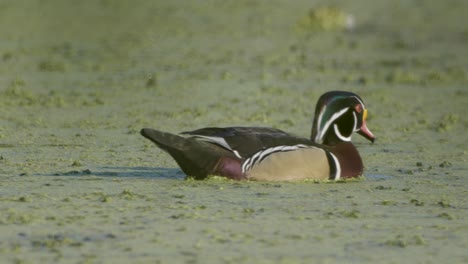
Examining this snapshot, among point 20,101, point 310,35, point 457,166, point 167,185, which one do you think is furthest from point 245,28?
point 167,185

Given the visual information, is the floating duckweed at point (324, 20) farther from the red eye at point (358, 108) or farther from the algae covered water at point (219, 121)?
the red eye at point (358, 108)

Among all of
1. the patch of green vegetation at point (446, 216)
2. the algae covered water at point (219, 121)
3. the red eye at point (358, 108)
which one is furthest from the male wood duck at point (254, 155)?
the patch of green vegetation at point (446, 216)

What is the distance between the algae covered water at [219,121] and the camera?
22.9 ft

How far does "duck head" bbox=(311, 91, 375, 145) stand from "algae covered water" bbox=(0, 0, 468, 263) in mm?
381

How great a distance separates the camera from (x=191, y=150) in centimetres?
888

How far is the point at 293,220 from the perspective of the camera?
25.0 feet

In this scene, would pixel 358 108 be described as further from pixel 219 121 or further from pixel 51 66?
pixel 51 66

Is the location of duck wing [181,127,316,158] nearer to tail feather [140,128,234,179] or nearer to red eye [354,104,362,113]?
tail feather [140,128,234,179]

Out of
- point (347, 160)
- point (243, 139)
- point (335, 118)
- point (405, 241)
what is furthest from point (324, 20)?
point (405, 241)

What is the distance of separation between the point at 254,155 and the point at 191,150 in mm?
433

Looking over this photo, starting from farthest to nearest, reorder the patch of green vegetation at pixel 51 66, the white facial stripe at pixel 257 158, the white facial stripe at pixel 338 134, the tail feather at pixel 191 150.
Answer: the patch of green vegetation at pixel 51 66, the white facial stripe at pixel 338 134, the white facial stripe at pixel 257 158, the tail feather at pixel 191 150

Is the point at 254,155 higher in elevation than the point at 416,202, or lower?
higher

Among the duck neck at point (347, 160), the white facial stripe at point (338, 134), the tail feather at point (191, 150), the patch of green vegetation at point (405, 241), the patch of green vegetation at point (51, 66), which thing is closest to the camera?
the patch of green vegetation at point (405, 241)

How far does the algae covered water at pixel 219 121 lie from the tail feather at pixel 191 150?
14cm
